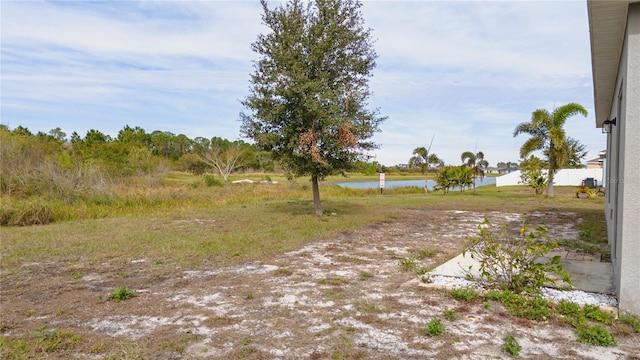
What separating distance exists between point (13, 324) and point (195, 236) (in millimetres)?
4936

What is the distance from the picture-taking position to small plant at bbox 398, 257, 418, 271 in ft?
19.1

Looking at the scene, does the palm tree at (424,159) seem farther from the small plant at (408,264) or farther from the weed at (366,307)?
the weed at (366,307)

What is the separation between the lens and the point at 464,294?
429 centimetres

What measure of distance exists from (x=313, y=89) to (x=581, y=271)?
7019mm

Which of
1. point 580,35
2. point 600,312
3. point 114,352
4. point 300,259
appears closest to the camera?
point 114,352

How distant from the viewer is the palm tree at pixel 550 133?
18062 mm

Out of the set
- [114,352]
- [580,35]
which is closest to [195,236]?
[114,352]

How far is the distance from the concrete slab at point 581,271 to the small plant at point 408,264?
0.36 m

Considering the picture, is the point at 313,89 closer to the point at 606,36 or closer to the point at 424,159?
the point at 606,36

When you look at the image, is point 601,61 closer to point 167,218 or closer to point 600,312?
point 600,312

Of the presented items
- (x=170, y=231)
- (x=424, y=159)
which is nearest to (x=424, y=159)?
(x=424, y=159)

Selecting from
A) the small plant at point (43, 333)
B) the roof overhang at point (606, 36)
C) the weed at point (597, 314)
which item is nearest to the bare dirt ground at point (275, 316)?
the small plant at point (43, 333)

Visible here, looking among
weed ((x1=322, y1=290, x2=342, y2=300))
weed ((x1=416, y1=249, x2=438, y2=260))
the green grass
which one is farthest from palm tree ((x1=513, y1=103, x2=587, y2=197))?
weed ((x1=322, y1=290, x2=342, y2=300))

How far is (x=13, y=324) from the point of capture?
3740 millimetres
